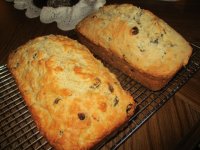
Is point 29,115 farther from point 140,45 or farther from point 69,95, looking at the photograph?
point 140,45

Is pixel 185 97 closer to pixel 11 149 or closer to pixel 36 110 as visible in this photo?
pixel 36 110

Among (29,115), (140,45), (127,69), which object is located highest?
(140,45)

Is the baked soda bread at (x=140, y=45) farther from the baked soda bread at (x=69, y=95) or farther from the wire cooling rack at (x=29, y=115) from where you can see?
the baked soda bread at (x=69, y=95)

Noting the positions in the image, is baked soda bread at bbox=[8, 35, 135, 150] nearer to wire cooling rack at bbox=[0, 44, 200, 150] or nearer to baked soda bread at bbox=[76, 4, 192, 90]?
wire cooling rack at bbox=[0, 44, 200, 150]

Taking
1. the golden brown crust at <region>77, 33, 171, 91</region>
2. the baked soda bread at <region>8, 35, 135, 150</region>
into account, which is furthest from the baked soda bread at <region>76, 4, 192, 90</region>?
the baked soda bread at <region>8, 35, 135, 150</region>

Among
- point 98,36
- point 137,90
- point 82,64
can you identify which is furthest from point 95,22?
point 137,90

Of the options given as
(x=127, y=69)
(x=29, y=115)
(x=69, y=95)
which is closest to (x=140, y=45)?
(x=127, y=69)
